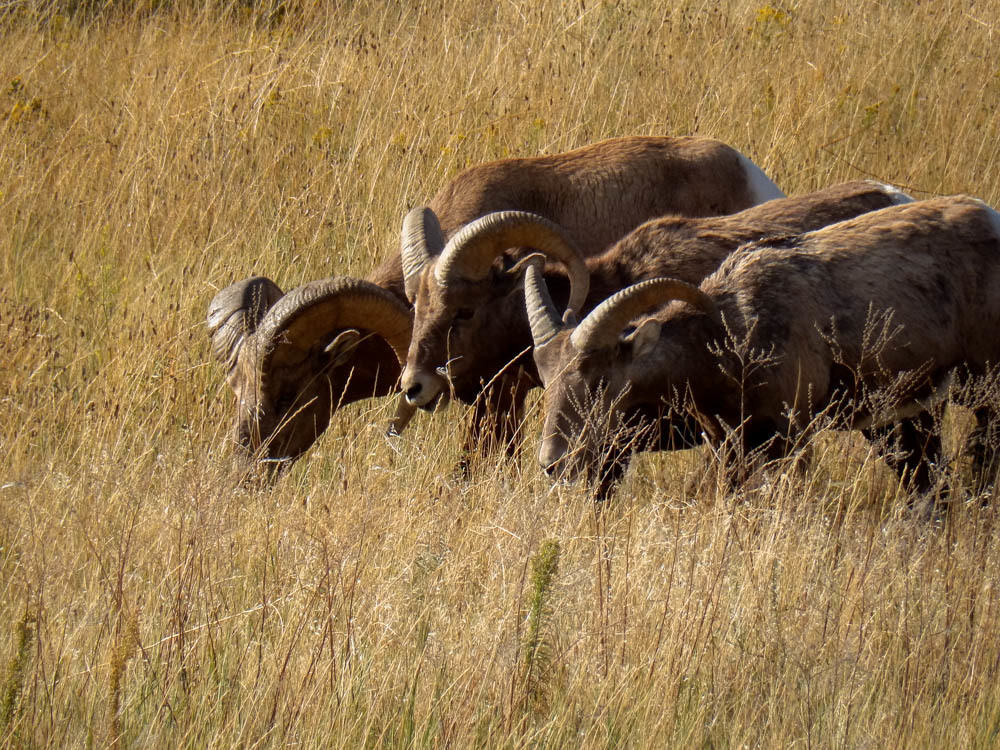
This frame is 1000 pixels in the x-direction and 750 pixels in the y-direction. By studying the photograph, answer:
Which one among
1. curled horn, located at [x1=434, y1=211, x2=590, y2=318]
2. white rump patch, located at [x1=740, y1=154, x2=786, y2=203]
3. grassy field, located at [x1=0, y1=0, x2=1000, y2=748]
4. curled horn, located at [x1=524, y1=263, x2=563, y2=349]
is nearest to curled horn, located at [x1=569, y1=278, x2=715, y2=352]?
curled horn, located at [x1=524, y1=263, x2=563, y2=349]

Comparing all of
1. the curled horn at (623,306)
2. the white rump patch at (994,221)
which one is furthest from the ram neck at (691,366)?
the white rump patch at (994,221)

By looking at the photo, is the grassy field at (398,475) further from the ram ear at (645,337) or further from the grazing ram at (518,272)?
the ram ear at (645,337)

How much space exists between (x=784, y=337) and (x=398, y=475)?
1.95m

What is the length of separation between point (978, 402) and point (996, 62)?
7.20 m

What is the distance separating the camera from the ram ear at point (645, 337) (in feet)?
19.4

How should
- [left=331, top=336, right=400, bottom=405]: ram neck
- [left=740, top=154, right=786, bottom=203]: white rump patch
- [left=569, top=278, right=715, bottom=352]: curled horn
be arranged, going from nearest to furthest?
[left=569, top=278, right=715, bottom=352]: curled horn, [left=331, top=336, right=400, bottom=405]: ram neck, [left=740, top=154, right=786, bottom=203]: white rump patch

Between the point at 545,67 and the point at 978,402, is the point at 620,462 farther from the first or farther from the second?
the point at 545,67

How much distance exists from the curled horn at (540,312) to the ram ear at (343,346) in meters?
1.21

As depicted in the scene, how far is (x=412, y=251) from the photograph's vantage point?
286 inches

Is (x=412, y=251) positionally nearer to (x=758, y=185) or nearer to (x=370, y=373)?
(x=370, y=373)

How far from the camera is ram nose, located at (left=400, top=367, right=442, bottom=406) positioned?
691 cm

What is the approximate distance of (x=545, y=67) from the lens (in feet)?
35.9

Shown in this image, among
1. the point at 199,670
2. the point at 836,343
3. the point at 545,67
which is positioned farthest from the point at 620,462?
the point at 545,67

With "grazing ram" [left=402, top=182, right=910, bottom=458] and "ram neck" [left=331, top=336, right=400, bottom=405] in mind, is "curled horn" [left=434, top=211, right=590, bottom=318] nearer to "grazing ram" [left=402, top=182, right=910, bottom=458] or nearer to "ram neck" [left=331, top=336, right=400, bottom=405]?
"grazing ram" [left=402, top=182, right=910, bottom=458]
